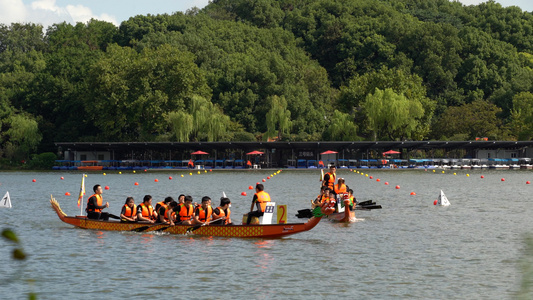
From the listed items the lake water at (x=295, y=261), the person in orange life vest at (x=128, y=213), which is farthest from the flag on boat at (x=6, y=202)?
the person in orange life vest at (x=128, y=213)

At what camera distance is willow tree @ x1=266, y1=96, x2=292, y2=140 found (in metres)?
91.0

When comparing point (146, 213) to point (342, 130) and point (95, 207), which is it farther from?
point (342, 130)

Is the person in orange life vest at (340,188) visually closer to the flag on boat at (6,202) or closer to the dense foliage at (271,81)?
the flag on boat at (6,202)

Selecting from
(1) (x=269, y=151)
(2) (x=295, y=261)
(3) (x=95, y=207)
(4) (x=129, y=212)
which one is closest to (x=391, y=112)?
(1) (x=269, y=151)

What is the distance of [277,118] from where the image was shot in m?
91.3

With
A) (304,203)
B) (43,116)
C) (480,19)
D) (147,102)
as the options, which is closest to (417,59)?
(480,19)

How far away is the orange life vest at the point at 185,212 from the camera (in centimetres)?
2325

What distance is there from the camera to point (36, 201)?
40875 millimetres

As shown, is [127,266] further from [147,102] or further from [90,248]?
[147,102]

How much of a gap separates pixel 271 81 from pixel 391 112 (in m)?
18.8

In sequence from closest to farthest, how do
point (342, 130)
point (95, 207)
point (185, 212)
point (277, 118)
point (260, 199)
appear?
point (260, 199), point (185, 212), point (95, 207), point (342, 130), point (277, 118)

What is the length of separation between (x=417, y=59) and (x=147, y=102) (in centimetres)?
4653

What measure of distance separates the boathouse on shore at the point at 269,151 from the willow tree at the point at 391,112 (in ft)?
10.5

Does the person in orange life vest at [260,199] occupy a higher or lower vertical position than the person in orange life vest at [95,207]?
higher
